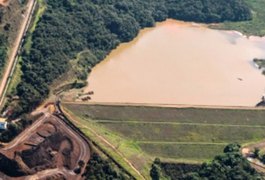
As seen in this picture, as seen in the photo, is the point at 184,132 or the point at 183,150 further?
the point at 184,132

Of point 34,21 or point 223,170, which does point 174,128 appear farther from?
point 34,21

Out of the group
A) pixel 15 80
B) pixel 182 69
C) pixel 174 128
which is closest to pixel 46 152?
pixel 15 80

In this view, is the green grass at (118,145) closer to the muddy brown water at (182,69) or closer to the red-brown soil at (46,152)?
the red-brown soil at (46,152)

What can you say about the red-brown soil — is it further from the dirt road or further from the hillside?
the hillside

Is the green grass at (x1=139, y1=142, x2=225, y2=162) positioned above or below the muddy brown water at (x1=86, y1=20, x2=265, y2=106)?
below

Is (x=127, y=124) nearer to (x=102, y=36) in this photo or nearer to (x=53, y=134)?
(x=53, y=134)

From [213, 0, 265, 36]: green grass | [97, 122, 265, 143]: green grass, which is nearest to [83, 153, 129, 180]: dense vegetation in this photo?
[97, 122, 265, 143]: green grass
